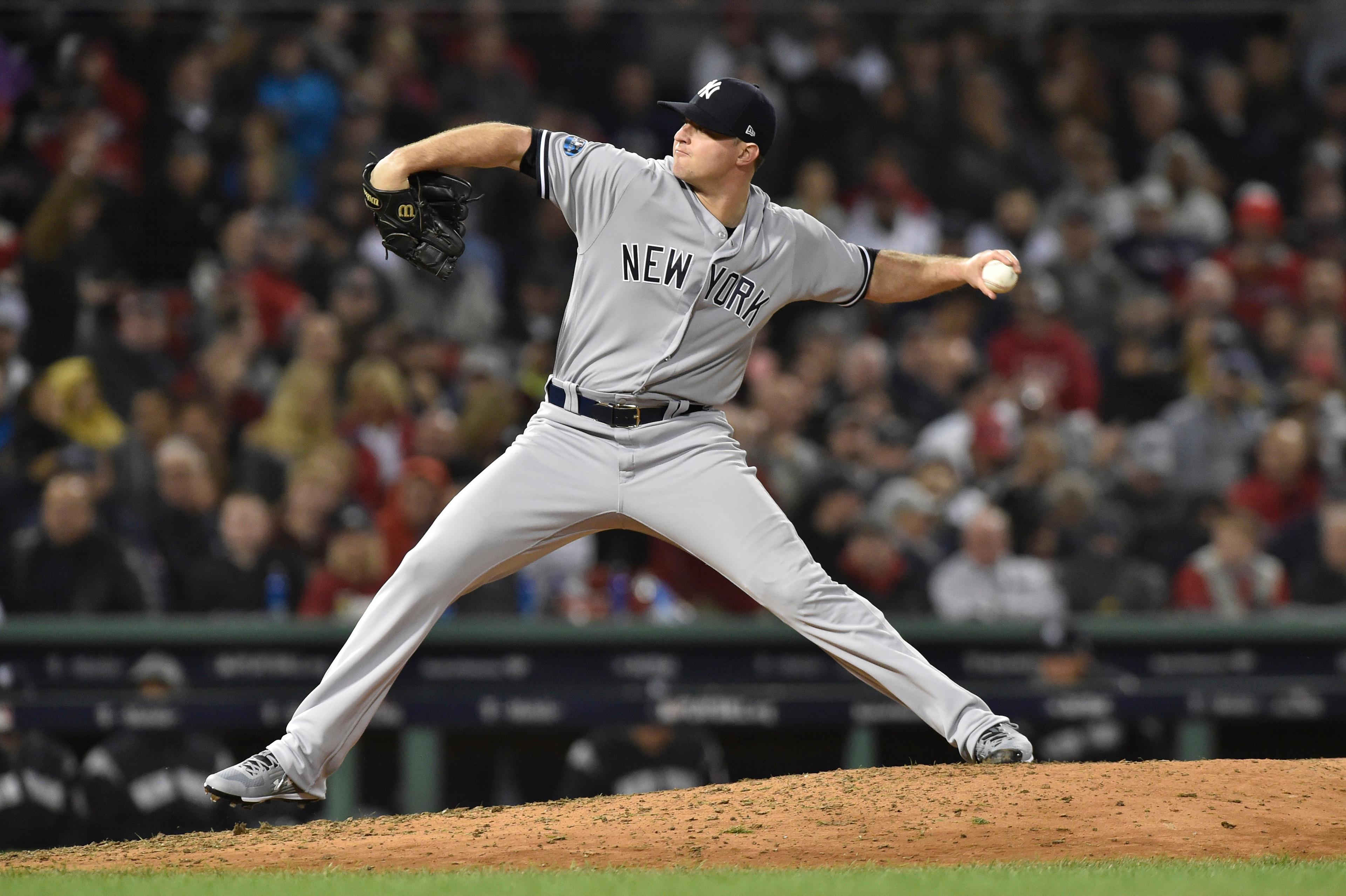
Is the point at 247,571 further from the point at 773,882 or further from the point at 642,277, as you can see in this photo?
the point at 773,882

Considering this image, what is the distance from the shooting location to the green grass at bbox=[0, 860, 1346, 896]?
148 inches

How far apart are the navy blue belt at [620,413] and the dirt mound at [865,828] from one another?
3.64 feet

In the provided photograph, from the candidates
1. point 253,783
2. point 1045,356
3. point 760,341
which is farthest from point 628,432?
point 1045,356

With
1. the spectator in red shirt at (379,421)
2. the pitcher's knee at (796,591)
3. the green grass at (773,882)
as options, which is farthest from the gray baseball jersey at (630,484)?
the spectator in red shirt at (379,421)

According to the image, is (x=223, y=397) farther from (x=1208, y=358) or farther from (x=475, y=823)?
(x=1208, y=358)

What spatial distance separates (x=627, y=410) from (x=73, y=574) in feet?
12.4

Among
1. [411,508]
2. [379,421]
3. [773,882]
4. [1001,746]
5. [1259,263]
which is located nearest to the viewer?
[773,882]

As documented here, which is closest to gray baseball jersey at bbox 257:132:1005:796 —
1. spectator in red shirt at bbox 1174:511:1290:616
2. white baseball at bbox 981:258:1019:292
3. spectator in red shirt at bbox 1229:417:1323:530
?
white baseball at bbox 981:258:1019:292

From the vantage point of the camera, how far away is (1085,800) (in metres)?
4.59

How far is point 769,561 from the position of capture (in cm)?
441

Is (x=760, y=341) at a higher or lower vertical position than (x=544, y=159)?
lower

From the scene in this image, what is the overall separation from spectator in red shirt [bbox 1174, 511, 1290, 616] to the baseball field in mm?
3097

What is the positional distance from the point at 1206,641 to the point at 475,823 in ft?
12.2

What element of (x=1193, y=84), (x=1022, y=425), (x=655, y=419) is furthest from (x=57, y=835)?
(x=1193, y=84)
